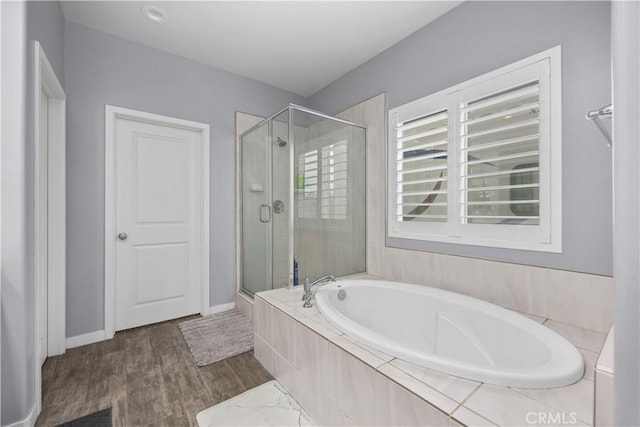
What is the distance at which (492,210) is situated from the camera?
181 centimetres

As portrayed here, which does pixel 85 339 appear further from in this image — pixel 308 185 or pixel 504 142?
pixel 504 142

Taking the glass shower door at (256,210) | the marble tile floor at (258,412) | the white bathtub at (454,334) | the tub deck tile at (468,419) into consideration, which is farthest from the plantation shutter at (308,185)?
the tub deck tile at (468,419)

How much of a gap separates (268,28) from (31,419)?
9.32 ft

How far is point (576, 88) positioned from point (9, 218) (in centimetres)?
288

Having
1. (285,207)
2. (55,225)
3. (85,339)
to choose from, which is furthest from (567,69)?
(85,339)

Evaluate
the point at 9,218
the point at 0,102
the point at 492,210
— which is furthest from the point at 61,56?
the point at 492,210

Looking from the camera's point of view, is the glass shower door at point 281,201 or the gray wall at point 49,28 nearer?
the gray wall at point 49,28

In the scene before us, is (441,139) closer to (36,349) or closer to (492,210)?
(492,210)

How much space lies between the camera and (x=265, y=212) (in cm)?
257

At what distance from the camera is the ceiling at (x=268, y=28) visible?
79.0 inches

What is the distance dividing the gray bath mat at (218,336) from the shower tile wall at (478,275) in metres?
1.25

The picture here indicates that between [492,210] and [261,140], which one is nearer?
[492,210]

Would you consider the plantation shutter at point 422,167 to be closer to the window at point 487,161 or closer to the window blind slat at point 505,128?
the window at point 487,161

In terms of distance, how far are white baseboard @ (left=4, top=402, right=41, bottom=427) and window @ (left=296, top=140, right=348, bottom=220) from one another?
72.4 inches
